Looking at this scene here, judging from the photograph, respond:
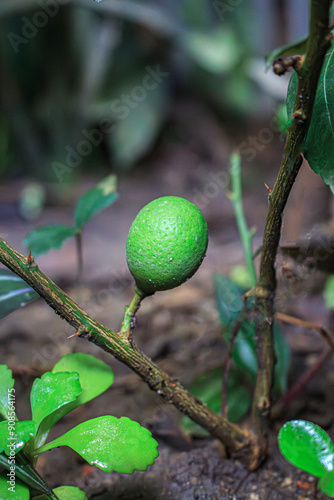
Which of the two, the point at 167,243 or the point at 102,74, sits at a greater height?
the point at 167,243

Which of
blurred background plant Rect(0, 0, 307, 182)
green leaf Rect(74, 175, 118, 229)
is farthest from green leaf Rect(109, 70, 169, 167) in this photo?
green leaf Rect(74, 175, 118, 229)

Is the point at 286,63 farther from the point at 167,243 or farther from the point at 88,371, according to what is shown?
the point at 88,371

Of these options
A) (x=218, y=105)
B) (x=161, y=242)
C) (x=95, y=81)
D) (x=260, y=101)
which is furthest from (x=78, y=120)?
(x=161, y=242)

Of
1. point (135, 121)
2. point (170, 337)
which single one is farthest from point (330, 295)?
point (135, 121)

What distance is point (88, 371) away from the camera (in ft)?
2.26

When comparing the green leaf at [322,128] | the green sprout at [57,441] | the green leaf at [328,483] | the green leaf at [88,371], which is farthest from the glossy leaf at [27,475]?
the green leaf at [322,128]

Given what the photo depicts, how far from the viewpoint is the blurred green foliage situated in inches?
104

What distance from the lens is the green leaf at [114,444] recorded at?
547mm

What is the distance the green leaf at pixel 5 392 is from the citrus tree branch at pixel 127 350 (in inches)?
5.9

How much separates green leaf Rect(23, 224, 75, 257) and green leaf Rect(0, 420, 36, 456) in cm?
36

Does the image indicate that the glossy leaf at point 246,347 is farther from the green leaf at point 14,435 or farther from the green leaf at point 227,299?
the green leaf at point 14,435

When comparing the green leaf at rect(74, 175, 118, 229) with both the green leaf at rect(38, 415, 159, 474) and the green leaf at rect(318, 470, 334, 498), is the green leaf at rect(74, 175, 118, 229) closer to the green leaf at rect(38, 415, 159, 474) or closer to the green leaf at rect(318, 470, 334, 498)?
the green leaf at rect(38, 415, 159, 474)

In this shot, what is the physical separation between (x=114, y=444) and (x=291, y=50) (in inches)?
19.7

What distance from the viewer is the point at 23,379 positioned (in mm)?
1047
